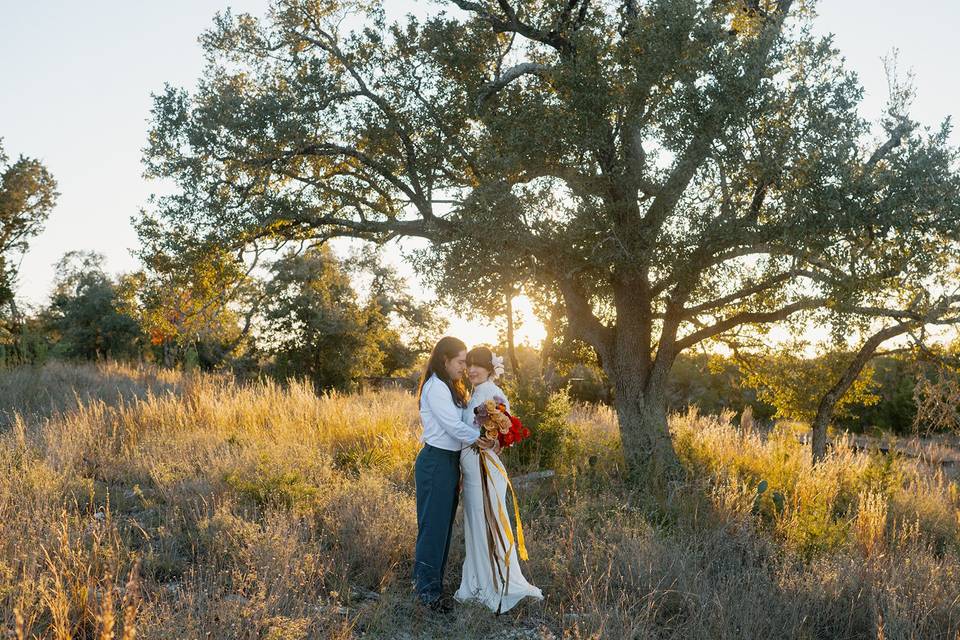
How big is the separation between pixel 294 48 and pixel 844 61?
8.44 metres

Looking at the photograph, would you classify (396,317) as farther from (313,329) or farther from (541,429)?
(541,429)

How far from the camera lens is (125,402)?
14.4m

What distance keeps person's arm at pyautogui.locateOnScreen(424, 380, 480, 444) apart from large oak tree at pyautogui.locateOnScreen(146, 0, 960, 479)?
12.9ft

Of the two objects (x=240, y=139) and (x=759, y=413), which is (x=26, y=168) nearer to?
(x=240, y=139)

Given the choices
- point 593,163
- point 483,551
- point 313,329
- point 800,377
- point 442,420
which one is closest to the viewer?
point 442,420

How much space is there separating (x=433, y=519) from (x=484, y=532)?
46 centimetres

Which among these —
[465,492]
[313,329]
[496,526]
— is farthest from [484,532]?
[313,329]

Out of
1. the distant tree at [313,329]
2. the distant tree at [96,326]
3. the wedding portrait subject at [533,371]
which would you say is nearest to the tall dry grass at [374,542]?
the wedding portrait subject at [533,371]

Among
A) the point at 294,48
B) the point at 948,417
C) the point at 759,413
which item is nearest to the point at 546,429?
the point at 948,417

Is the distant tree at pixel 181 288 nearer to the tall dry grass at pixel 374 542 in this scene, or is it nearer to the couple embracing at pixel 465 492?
the tall dry grass at pixel 374 542

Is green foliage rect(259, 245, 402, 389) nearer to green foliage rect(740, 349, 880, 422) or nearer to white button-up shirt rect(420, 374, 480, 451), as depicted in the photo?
green foliage rect(740, 349, 880, 422)

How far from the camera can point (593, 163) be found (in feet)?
32.9

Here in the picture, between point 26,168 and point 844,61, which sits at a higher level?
point 26,168

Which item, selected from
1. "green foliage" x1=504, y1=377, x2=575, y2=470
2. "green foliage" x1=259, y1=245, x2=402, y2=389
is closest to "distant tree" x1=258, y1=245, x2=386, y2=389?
"green foliage" x1=259, y1=245, x2=402, y2=389
